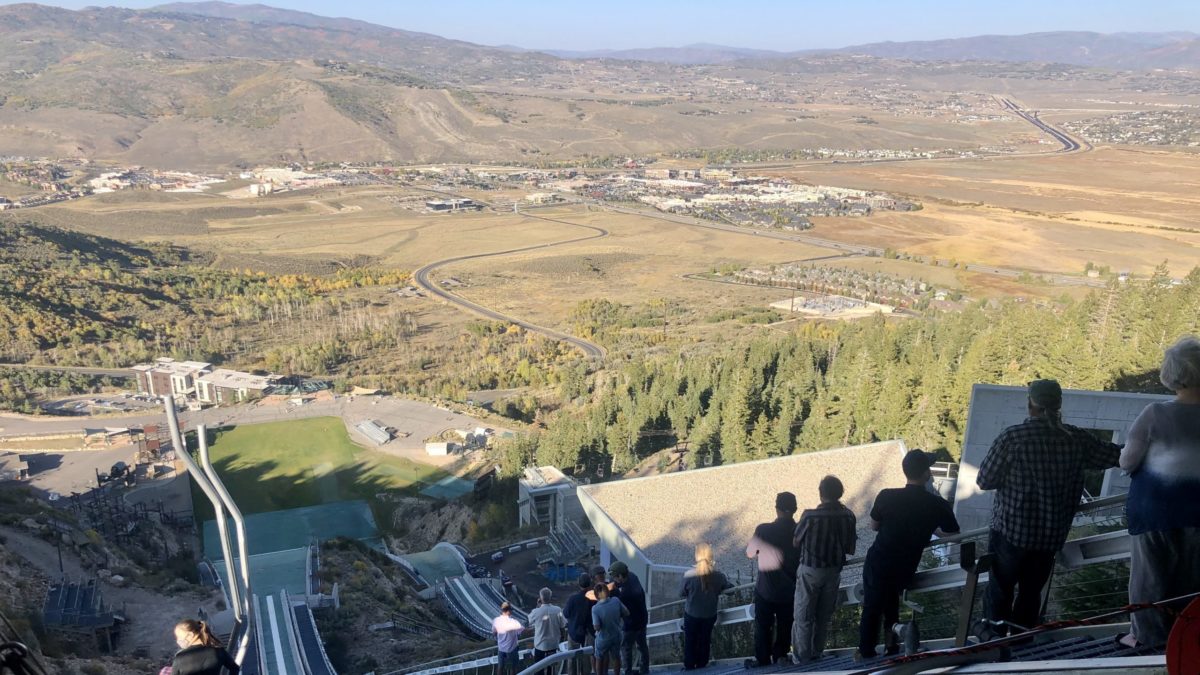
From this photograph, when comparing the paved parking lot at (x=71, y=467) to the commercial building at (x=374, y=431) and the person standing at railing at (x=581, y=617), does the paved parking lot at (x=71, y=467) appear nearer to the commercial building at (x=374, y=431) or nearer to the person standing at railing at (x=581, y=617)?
the commercial building at (x=374, y=431)

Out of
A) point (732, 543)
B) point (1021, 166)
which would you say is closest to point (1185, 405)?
point (732, 543)

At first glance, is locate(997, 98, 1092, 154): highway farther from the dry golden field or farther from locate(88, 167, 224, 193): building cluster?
locate(88, 167, 224, 193): building cluster

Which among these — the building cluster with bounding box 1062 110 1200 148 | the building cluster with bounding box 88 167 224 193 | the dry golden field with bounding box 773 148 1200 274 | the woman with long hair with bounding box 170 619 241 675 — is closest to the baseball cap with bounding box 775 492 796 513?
the woman with long hair with bounding box 170 619 241 675

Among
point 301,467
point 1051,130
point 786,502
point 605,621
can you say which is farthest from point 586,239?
point 1051,130

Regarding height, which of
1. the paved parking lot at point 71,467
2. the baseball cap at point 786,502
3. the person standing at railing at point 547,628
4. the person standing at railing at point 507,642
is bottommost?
the paved parking lot at point 71,467

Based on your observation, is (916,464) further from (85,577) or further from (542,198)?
(542,198)

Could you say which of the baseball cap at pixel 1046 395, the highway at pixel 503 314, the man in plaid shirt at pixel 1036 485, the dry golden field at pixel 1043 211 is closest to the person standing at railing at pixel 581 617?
the man in plaid shirt at pixel 1036 485
